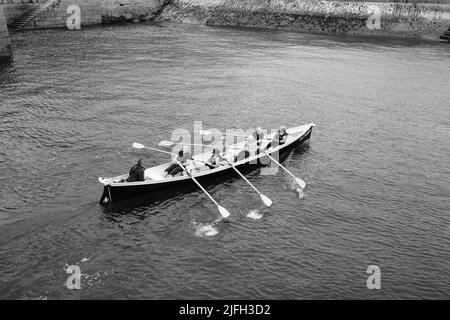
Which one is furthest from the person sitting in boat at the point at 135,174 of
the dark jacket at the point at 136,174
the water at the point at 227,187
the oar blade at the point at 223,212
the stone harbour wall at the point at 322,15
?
the stone harbour wall at the point at 322,15

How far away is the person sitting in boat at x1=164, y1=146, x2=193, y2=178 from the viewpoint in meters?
23.1

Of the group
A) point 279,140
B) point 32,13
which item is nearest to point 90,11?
point 32,13

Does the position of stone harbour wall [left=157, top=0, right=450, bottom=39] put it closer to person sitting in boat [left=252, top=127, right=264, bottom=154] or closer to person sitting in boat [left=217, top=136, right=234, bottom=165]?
person sitting in boat [left=252, top=127, right=264, bottom=154]

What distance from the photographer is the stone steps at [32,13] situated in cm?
6253

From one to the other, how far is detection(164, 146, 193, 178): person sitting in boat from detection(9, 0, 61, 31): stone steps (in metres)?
50.3

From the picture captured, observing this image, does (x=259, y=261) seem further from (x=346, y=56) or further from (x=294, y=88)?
(x=346, y=56)

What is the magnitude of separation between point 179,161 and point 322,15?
5728cm

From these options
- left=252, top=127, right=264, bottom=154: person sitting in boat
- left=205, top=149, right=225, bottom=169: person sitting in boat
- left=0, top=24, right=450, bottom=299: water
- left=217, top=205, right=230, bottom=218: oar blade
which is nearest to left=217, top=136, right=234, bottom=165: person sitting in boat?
left=205, top=149, right=225, bottom=169: person sitting in boat

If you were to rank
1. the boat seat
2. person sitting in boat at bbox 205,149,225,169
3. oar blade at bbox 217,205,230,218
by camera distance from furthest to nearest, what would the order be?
person sitting in boat at bbox 205,149,225,169 → the boat seat → oar blade at bbox 217,205,230,218

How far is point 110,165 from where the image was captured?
82.6 ft

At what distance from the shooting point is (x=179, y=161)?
23.7 meters

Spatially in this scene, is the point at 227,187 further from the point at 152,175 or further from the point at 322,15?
the point at 322,15

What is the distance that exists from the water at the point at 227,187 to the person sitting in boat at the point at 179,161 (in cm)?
156

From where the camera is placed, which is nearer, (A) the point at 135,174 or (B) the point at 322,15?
(A) the point at 135,174
